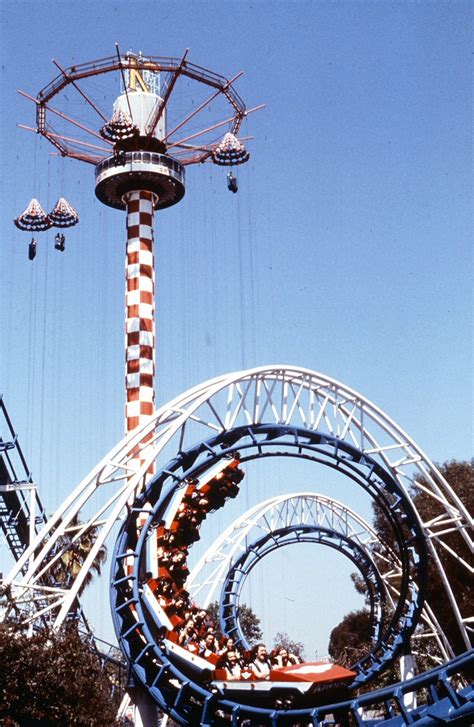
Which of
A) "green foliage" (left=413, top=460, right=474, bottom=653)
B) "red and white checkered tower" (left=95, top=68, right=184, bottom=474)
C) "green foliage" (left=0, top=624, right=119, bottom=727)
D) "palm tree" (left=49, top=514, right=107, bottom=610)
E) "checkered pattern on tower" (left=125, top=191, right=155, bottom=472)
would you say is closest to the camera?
"green foliage" (left=0, top=624, right=119, bottom=727)

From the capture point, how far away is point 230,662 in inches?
894

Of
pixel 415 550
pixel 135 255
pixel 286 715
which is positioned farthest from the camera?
pixel 135 255

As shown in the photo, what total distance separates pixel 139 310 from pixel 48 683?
72.1 feet

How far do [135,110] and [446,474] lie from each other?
2504 centimetres

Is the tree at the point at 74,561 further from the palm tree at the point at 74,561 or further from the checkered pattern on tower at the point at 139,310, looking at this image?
the checkered pattern on tower at the point at 139,310

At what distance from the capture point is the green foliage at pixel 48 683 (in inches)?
723

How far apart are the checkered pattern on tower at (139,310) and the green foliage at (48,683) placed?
56.5 ft

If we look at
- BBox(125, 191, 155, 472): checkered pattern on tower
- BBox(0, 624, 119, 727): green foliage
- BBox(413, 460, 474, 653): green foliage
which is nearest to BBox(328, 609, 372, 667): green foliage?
BBox(413, 460, 474, 653): green foliage

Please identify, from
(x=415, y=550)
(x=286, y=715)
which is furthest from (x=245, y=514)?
(x=286, y=715)

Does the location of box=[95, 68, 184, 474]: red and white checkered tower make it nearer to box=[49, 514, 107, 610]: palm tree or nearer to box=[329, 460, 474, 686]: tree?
box=[49, 514, 107, 610]: palm tree

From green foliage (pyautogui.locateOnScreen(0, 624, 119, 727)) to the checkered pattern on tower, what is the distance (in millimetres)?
17212

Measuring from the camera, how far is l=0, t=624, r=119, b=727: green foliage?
60.3 ft

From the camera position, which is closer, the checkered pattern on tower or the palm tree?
the palm tree

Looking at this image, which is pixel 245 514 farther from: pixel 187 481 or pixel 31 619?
pixel 31 619
